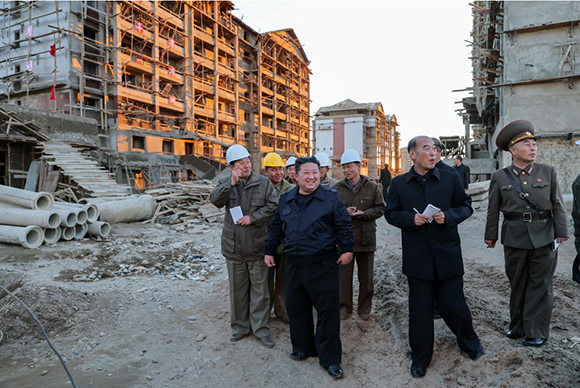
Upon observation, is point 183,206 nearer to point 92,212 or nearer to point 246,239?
point 92,212

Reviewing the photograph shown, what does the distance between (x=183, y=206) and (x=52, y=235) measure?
6.16 metres

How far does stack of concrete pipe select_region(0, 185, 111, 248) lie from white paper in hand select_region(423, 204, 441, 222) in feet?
27.8

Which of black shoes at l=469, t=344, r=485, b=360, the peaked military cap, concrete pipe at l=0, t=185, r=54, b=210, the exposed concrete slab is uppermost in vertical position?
the exposed concrete slab

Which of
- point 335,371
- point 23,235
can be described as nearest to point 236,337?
point 335,371

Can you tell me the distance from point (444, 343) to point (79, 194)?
48.0 feet

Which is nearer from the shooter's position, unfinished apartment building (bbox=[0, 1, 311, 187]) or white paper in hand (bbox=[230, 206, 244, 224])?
white paper in hand (bbox=[230, 206, 244, 224])

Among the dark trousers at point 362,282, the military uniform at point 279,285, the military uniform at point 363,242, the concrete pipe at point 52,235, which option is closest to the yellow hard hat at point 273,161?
the military uniform at point 279,285

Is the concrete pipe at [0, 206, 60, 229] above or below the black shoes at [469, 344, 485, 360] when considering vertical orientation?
above

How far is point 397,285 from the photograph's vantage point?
5777 millimetres

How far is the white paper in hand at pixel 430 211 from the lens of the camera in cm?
311

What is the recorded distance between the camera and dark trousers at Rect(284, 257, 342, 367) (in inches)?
136

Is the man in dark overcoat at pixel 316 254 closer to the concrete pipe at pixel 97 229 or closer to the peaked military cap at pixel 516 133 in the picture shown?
the peaked military cap at pixel 516 133

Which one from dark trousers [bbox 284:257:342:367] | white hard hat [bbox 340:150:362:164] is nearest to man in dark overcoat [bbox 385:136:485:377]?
dark trousers [bbox 284:257:342:367]

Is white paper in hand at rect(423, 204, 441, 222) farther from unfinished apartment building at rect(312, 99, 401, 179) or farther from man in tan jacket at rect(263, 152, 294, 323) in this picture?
unfinished apartment building at rect(312, 99, 401, 179)
